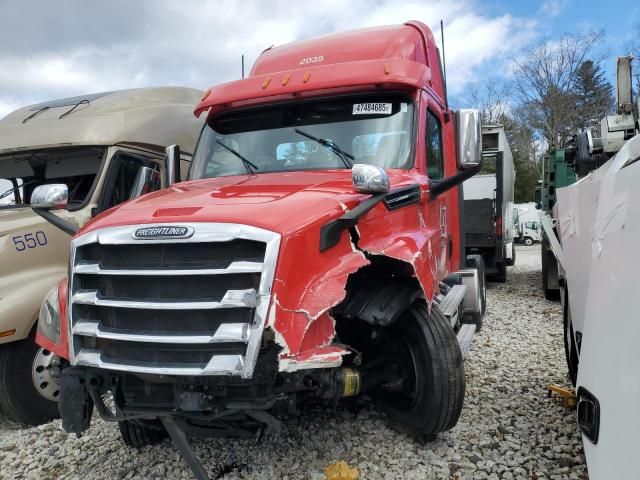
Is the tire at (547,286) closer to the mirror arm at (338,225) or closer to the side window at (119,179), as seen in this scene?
the side window at (119,179)

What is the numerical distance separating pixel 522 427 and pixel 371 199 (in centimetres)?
229

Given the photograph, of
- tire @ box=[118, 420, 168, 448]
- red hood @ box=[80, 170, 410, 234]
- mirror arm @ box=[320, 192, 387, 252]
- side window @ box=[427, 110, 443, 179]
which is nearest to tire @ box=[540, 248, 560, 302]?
side window @ box=[427, 110, 443, 179]

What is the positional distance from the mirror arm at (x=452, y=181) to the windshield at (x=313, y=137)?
331 millimetres

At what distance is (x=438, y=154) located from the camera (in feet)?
15.4

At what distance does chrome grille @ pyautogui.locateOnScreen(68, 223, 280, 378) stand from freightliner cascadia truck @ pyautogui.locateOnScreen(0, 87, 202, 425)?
1043mm

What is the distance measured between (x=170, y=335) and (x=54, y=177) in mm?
4437

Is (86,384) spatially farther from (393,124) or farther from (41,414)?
(393,124)

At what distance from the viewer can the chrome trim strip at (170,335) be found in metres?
2.59

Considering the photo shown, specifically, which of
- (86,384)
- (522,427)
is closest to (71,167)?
(86,384)

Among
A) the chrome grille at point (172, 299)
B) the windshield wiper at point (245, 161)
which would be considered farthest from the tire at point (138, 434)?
the windshield wiper at point (245, 161)

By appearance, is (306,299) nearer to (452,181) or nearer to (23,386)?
(452,181)

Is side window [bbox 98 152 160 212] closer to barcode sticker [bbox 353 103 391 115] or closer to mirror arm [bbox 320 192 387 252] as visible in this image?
barcode sticker [bbox 353 103 391 115]

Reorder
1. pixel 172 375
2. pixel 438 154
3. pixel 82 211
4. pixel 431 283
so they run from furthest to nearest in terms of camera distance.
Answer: pixel 82 211 → pixel 438 154 → pixel 431 283 → pixel 172 375

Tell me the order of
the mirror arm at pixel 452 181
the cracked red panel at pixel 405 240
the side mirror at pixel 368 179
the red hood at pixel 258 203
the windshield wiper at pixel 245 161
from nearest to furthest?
the red hood at pixel 258 203 → the side mirror at pixel 368 179 → the cracked red panel at pixel 405 240 → the mirror arm at pixel 452 181 → the windshield wiper at pixel 245 161
